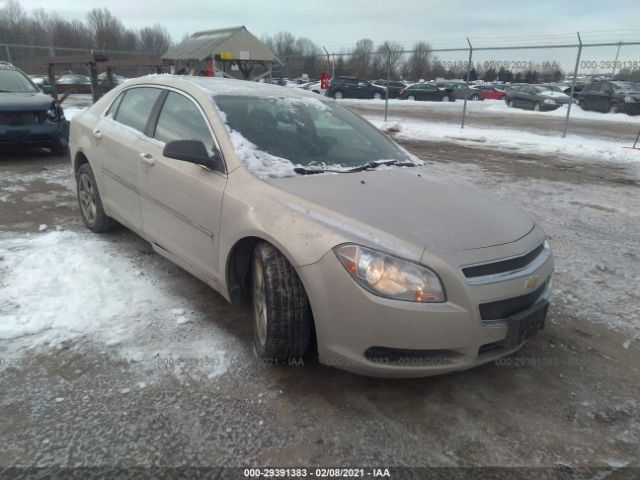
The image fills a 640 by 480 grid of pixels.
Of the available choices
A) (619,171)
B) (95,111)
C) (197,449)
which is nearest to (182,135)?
(95,111)

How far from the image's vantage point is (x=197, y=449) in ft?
7.24

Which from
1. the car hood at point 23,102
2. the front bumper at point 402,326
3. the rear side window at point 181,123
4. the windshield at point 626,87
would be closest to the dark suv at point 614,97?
the windshield at point 626,87

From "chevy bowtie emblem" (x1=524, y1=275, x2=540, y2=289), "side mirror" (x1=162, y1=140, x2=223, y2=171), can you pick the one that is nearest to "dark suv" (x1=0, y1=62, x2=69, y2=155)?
"side mirror" (x1=162, y1=140, x2=223, y2=171)

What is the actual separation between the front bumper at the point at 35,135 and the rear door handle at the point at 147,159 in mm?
5530

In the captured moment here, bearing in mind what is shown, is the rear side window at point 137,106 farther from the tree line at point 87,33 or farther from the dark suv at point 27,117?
the tree line at point 87,33

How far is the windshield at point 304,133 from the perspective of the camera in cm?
323

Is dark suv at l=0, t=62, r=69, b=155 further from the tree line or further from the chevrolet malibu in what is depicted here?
the tree line

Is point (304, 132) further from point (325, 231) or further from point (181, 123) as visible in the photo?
point (325, 231)

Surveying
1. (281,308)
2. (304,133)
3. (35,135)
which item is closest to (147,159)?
(304,133)

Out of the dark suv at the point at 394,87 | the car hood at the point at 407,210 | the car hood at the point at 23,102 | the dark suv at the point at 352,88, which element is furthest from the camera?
the dark suv at the point at 394,87

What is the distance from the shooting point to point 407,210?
2.69 metres

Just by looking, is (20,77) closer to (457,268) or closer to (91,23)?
(457,268)

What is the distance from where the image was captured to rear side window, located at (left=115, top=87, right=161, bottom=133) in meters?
3.89

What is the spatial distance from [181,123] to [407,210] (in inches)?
70.8
